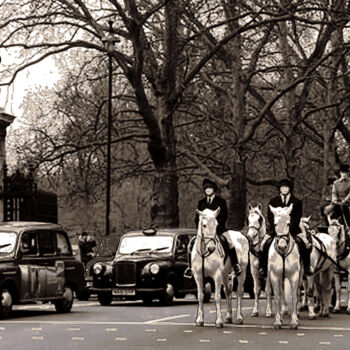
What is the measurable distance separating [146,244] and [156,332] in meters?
10.3

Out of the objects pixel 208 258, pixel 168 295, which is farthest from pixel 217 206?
pixel 168 295

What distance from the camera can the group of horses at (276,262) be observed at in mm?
19312

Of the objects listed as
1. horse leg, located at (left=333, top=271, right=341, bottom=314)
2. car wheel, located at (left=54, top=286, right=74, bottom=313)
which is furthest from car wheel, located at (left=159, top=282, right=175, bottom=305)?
horse leg, located at (left=333, top=271, right=341, bottom=314)

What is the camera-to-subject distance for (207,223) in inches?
771

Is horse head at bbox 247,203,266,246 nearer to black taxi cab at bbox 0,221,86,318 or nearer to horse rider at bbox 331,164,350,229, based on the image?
horse rider at bbox 331,164,350,229

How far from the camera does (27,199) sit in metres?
33.9

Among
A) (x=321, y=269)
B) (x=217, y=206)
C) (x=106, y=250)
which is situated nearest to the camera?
(x=217, y=206)

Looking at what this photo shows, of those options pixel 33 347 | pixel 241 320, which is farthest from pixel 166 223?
pixel 33 347

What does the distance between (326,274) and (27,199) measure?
12884 mm

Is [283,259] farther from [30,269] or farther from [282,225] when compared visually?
[30,269]

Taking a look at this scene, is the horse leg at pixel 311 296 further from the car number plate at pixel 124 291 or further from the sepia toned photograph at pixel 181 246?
the car number plate at pixel 124 291

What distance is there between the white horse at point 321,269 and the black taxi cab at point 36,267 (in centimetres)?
475

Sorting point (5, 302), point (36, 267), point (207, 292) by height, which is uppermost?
point (36, 267)

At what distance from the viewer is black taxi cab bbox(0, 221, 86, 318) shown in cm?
2236
